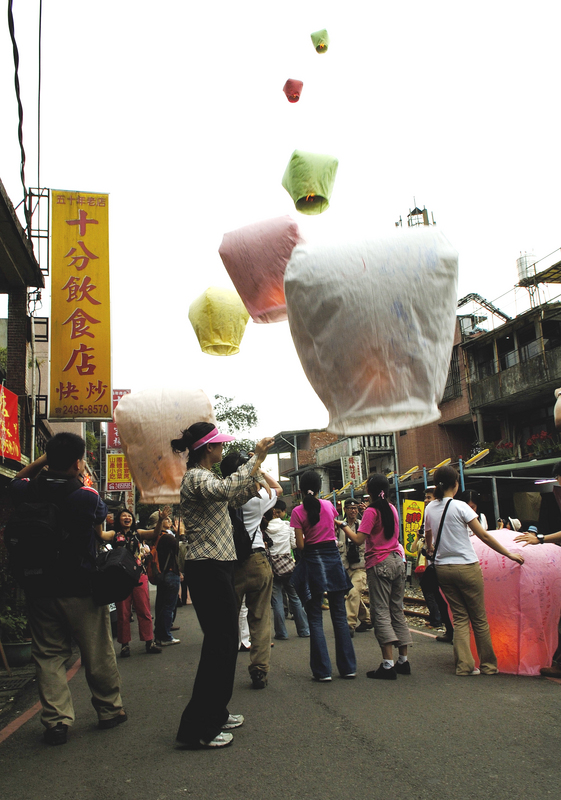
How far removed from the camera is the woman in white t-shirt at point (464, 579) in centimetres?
442

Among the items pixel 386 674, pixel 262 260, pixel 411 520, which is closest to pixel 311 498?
pixel 386 674

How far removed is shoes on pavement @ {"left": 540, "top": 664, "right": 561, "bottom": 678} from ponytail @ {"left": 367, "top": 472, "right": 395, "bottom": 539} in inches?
56.5

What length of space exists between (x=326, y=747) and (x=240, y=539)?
60.4 inches

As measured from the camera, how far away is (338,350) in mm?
2012

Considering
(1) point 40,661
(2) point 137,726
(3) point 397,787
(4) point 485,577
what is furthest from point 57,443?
(4) point 485,577

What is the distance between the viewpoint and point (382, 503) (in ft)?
15.8

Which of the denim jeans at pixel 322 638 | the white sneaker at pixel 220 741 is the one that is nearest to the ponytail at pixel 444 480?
the denim jeans at pixel 322 638

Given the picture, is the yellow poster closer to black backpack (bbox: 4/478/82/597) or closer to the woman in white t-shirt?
the woman in white t-shirt

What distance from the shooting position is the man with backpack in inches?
128

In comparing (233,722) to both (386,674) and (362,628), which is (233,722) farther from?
(362,628)

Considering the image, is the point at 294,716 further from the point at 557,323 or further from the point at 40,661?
the point at 557,323

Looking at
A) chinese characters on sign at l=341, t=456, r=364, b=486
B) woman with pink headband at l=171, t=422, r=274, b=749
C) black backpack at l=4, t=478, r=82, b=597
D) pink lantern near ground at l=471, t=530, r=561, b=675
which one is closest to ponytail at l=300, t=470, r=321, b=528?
pink lantern near ground at l=471, t=530, r=561, b=675

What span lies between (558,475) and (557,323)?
15.1m

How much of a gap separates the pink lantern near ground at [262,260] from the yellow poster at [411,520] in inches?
334
